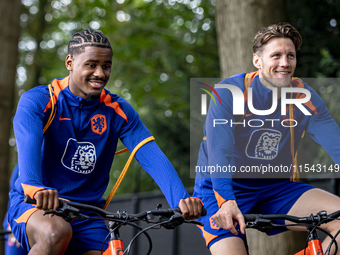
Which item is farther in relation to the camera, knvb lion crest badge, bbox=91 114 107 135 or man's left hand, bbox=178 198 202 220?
knvb lion crest badge, bbox=91 114 107 135

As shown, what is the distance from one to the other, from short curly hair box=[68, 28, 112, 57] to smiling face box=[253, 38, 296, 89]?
1.18 m

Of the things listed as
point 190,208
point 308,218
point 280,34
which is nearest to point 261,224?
point 308,218

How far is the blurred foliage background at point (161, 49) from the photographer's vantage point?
802 cm

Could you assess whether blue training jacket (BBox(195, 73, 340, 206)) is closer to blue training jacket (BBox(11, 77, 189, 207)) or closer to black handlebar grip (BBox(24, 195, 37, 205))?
blue training jacket (BBox(11, 77, 189, 207))

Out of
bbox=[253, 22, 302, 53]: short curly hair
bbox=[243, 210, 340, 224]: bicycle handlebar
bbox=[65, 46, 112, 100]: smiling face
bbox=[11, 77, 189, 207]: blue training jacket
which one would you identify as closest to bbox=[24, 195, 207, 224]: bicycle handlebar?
bbox=[11, 77, 189, 207]: blue training jacket

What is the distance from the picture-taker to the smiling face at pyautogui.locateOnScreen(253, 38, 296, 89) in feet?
10.5

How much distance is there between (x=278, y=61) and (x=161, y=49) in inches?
364

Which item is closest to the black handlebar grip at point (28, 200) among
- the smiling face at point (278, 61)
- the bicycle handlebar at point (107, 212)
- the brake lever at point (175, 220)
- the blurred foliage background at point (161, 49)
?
the bicycle handlebar at point (107, 212)

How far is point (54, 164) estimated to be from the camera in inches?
115

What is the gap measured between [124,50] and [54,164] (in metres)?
9.95

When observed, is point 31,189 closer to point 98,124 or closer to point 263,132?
point 98,124

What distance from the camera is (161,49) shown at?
12.2 meters

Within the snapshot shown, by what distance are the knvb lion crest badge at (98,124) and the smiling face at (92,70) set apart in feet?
0.54

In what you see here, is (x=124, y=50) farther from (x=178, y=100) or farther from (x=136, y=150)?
(x=136, y=150)
